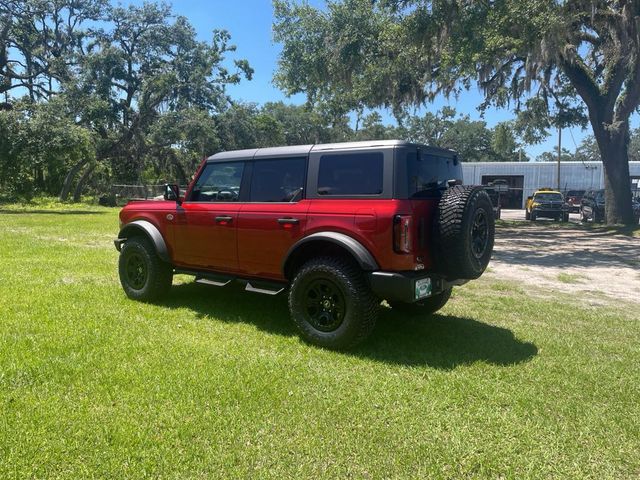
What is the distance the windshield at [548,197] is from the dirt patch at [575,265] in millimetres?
8419

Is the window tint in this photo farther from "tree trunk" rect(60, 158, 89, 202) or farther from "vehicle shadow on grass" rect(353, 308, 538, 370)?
"tree trunk" rect(60, 158, 89, 202)

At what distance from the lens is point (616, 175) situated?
20.0 metres

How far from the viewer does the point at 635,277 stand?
930 centimetres

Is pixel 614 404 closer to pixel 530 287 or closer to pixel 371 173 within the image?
pixel 371 173

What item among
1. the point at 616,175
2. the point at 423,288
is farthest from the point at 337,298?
the point at 616,175

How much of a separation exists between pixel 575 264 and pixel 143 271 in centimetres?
906

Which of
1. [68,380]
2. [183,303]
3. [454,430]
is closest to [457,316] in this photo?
[454,430]

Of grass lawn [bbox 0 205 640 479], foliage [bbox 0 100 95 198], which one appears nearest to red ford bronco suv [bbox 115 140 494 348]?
grass lawn [bbox 0 205 640 479]

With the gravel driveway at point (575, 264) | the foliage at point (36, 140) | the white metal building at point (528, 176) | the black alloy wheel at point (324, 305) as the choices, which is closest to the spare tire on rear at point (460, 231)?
the black alloy wheel at point (324, 305)

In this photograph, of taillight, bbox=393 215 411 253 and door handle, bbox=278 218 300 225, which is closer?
taillight, bbox=393 215 411 253

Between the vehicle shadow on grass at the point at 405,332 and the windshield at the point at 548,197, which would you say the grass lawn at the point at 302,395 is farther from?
the windshield at the point at 548,197

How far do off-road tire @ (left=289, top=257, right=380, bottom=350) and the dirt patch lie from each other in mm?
4499

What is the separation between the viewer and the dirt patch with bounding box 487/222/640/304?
8099mm

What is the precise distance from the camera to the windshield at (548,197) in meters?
25.8
